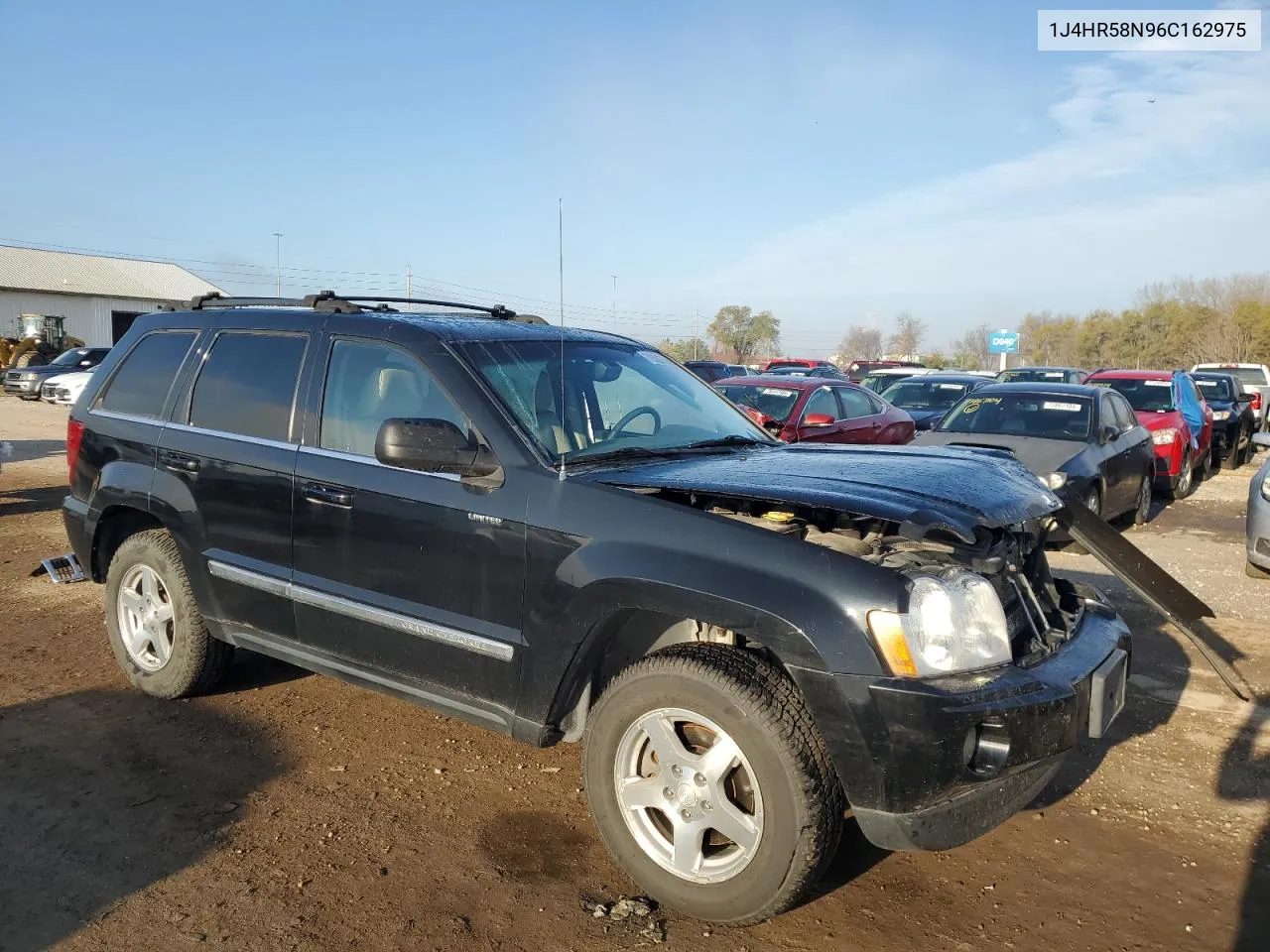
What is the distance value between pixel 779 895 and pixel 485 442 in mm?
1797

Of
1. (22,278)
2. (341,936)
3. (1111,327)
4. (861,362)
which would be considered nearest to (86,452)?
(341,936)

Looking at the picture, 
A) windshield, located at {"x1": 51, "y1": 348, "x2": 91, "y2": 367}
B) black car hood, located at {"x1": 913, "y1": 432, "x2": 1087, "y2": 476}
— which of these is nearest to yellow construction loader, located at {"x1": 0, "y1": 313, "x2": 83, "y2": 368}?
windshield, located at {"x1": 51, "y1": 348, "x2": 91, "y2": 367}

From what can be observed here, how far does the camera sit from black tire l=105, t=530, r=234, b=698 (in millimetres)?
4664

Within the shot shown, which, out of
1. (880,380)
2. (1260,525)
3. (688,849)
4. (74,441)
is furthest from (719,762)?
(880,380)

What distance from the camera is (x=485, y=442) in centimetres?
359

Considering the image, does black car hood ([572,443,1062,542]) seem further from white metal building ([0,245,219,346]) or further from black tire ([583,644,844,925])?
white metal building ([0,245,219,346])

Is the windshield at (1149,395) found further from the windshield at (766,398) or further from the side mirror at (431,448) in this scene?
the side mirror at (431,448)

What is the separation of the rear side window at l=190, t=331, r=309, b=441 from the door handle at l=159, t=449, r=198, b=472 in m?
0.16

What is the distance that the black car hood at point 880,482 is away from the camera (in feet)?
10.00

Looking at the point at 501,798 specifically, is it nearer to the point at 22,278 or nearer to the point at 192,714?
the point at 192,714

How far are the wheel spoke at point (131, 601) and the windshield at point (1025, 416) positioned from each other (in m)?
7.67

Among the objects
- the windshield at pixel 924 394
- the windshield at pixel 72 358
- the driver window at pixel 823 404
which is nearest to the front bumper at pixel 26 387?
the windshield at pixel 72 358

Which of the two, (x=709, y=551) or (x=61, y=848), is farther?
(x=61, y=848)

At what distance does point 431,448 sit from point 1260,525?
600 centimetres
